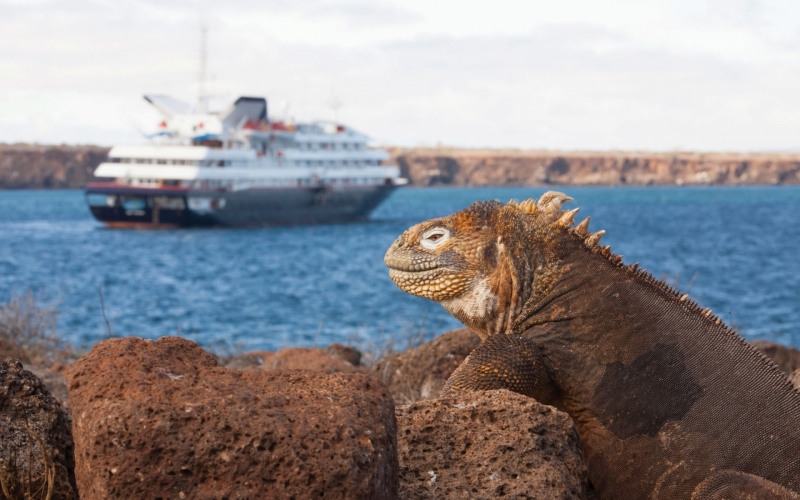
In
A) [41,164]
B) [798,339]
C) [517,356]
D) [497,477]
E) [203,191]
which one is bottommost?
[41,164]

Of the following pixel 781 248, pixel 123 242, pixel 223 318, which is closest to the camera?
pixel 223 318

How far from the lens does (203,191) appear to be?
167ft

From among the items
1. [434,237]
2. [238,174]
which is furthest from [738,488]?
[238,174]

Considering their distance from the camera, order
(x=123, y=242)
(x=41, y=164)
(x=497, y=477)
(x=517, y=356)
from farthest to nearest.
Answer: (x=41, y=164), (x=123, y=242), (x=517, y=356), (x=497, y=477)

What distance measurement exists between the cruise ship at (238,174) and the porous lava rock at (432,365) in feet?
153

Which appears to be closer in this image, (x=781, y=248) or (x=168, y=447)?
(x=168, y=447)

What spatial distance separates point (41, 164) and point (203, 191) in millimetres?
65936

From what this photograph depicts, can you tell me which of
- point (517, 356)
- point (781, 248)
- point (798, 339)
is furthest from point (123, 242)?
point (517, 356)

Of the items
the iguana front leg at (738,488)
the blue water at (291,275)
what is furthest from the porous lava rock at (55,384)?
the iguana front leg at (738,488)

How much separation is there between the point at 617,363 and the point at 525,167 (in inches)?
4825

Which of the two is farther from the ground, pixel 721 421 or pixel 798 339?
pixel 721 421

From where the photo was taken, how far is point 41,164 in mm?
107875

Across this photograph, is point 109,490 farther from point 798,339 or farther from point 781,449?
point 798,339

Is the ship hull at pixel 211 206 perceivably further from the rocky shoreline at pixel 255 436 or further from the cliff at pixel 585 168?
the cliff at pixel 585 168
